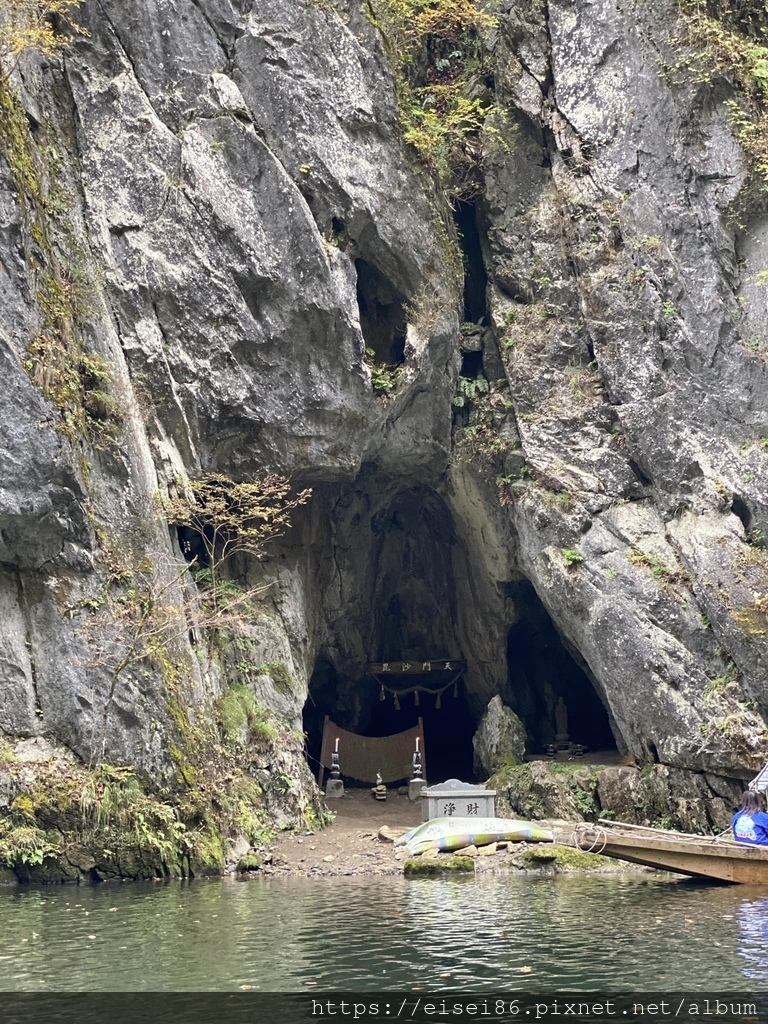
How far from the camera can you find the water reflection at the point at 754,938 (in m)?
8.20

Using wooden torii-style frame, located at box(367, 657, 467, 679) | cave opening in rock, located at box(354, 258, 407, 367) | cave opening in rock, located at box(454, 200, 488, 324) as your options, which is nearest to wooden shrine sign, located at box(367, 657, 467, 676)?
wooden torii-style frame, located at box(367, 657, 467, 679)

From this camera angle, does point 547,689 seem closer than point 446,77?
No

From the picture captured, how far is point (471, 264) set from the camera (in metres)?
22.8

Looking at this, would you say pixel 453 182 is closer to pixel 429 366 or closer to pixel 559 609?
pixel 429 366

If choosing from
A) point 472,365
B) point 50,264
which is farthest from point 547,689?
point 50,264

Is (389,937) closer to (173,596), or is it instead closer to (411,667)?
(173,596)

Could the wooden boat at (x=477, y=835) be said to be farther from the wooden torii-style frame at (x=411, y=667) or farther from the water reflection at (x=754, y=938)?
the wooden torii-style frame at (x=411, y=667)

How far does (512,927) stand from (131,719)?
24.3 feet

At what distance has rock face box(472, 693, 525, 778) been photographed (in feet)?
72.2

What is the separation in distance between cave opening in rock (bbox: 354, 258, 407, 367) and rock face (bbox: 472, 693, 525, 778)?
327 inches

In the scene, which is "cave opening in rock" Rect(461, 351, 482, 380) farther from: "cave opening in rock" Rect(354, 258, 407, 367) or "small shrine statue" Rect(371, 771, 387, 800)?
"small shrine statue" Rect(371, 771, 387, 800)

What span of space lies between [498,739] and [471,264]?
1088 cm

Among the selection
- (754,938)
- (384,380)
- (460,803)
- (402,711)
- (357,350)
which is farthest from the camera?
(402,711)

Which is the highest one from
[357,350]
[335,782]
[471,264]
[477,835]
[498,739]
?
[471,264]
